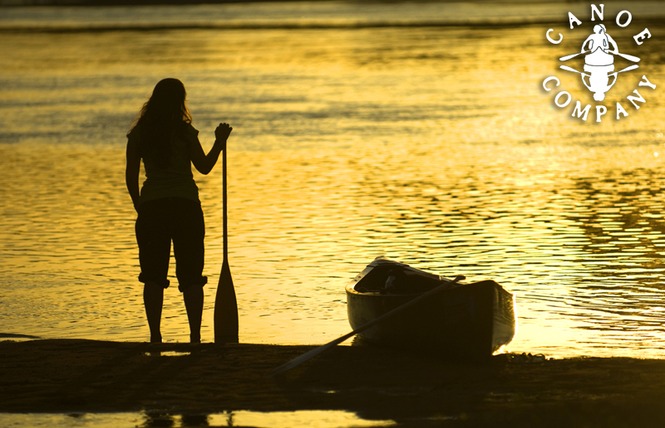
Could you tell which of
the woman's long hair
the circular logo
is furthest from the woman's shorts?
the circular logo

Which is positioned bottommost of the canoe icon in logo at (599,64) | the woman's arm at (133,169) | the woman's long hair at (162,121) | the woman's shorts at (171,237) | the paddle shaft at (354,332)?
the paddle shaft at (354,332)

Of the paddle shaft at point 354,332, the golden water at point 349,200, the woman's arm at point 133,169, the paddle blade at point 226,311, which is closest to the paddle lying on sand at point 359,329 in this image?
the paddle shaft at point 354,332

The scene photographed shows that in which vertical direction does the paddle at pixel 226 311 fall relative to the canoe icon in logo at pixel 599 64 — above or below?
below

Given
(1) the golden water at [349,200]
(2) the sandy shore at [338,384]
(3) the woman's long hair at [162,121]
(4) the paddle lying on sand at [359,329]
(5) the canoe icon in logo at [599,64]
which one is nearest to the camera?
(2) the sandy shore at [338,384]

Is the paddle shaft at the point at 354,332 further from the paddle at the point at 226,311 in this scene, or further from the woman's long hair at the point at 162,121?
the woman's long hair at the point at 162,121

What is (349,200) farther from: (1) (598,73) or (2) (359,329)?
(1) (598,73)

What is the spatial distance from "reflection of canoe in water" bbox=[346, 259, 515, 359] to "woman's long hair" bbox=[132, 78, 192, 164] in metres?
1.76

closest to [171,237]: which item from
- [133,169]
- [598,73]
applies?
[133,169]

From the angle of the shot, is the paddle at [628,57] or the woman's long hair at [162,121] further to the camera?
the paddle at [628,57]

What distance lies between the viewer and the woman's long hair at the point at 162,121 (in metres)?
10.5

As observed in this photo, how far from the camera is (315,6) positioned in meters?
107

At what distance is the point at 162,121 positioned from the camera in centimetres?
1049

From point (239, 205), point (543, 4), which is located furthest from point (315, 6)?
point (239, 205)

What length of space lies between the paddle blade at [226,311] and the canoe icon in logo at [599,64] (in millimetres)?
22823
